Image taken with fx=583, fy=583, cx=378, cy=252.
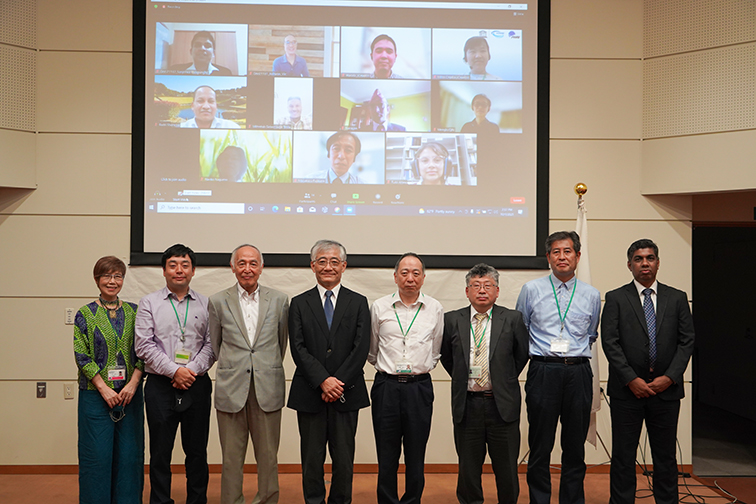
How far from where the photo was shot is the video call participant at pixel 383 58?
467cm

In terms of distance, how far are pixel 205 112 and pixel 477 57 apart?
87.2 inches

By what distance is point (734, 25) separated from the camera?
4.43 meters

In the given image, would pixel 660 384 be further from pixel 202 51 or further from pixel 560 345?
pixel 202 51

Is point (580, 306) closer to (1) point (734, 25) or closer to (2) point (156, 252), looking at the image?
(1) point (734, 25)

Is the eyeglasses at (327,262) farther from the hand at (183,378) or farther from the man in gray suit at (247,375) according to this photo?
the hand at (183,378)

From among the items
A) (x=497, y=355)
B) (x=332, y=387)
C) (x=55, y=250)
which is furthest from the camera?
(x=55, y=250)

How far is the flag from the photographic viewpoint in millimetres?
4184

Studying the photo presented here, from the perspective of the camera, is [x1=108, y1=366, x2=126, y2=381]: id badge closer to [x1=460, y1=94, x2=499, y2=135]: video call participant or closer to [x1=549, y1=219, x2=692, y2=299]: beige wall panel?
[x1=460, y1=94, x2=499, y2=135]: video call participant

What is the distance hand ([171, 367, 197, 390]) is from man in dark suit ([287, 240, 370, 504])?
61 cm

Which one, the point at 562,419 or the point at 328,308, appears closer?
the point at 328,308

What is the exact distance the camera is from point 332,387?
3.27 metres

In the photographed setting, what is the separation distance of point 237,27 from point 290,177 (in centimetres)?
126

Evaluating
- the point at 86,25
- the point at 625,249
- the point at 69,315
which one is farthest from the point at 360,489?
the point at 86,25

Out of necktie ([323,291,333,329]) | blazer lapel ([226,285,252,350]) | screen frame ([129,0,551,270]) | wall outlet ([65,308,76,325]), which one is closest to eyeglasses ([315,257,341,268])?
necktie ([323,291,333,329])
